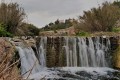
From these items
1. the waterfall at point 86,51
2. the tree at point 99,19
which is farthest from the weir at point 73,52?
the tree at point 99,19

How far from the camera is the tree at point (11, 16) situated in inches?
972

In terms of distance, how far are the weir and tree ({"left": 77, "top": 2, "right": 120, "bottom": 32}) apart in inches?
250

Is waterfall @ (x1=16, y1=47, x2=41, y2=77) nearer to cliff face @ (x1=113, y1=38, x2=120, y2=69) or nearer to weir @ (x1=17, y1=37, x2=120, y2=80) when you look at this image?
weir @ (x1=17, y1=37, x2=120, y2=80)

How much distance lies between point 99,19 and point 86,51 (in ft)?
25.0

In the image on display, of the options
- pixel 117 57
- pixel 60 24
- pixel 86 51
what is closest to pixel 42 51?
pixel 86 51

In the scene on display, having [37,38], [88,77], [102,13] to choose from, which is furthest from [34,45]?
[102,13]

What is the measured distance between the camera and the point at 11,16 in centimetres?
2512

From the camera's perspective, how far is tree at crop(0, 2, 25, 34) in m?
24.7

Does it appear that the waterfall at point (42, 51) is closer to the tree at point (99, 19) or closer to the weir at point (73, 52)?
the weir at point (73, 52)

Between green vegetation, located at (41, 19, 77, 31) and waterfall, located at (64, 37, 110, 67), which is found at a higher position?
green vegetation, located at (41, 19, 77, 31)

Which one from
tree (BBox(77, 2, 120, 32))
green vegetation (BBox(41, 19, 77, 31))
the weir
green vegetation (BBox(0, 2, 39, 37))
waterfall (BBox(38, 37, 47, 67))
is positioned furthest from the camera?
green vegetation (BBox(41, 19, 77, 31))

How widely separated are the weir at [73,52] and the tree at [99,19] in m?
6.36

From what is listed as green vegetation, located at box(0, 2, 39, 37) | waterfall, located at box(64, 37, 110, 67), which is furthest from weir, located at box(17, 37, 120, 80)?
green vegetation, located at box(0, 2, 39, 37)

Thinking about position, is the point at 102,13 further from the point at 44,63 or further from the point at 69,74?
the point at 69,74
